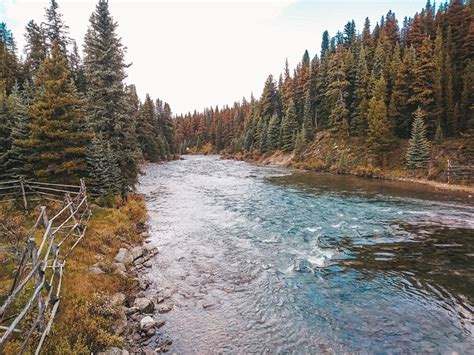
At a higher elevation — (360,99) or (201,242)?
(360,99)

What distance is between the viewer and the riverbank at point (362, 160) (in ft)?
116

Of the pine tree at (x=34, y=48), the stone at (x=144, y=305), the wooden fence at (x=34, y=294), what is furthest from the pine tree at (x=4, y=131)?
the pine tree at (x=34, y=48)

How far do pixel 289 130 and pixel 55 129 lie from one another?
56.8 m

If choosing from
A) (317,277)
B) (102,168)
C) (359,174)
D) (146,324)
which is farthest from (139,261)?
(359,174)

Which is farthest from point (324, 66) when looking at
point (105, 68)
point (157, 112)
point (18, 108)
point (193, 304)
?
point (193, 304)

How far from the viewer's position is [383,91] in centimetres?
4838

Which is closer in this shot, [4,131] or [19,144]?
[19,144]

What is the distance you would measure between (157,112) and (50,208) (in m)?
81.5

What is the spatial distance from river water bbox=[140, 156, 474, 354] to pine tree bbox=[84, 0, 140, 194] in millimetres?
5239

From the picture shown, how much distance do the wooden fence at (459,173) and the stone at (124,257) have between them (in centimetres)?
3522

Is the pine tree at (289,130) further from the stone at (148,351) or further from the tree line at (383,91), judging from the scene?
the stone at (148,351)

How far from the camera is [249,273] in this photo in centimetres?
1223

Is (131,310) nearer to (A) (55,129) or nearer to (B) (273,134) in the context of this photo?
(A) (55,129)

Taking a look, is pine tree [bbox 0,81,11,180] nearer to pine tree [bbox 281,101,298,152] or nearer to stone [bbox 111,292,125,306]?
stone [bbox 111,292,125,306]
